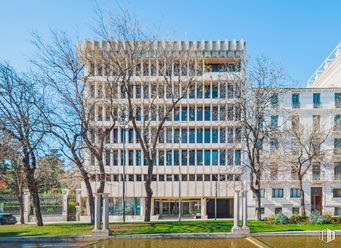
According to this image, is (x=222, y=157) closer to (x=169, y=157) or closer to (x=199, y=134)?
(x=199, y=134)

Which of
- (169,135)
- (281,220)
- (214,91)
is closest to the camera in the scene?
(281,220)

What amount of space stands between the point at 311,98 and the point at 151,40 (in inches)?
1146

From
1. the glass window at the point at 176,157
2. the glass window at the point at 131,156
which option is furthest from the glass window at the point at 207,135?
the glass window at the point at 131,156

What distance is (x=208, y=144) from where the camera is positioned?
48656mm

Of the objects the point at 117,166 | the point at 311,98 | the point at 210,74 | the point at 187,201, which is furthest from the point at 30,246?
the point at 311,98

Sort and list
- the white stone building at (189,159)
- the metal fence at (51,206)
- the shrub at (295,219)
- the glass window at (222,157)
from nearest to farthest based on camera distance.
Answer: the shrub at (295,219)
the metal fence at (51,206)
the white stone building at (189,159)
the glass window at (222,157)

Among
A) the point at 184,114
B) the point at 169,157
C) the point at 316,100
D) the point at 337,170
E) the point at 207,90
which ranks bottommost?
the point at 337,170

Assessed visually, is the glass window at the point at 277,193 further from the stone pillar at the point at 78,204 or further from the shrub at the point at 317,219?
the stone pillar at the point at 78,204

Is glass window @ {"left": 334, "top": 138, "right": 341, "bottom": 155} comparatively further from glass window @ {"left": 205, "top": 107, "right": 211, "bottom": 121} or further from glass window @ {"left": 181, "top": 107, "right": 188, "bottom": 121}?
glass window @ {"left": 181, "top": 107, "right": 188, "bottom": 121}

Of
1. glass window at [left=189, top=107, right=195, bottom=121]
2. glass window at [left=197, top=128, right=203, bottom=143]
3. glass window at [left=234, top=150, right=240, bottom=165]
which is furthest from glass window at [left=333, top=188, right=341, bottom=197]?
glass window at [left=189, top=107, right=195, bottom=121]

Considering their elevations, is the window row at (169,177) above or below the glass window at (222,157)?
below

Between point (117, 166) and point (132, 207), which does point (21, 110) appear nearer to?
point (117, 166)

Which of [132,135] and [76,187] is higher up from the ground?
[132,135]

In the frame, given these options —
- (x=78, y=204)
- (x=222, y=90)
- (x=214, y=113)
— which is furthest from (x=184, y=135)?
(x=78, y=204)
